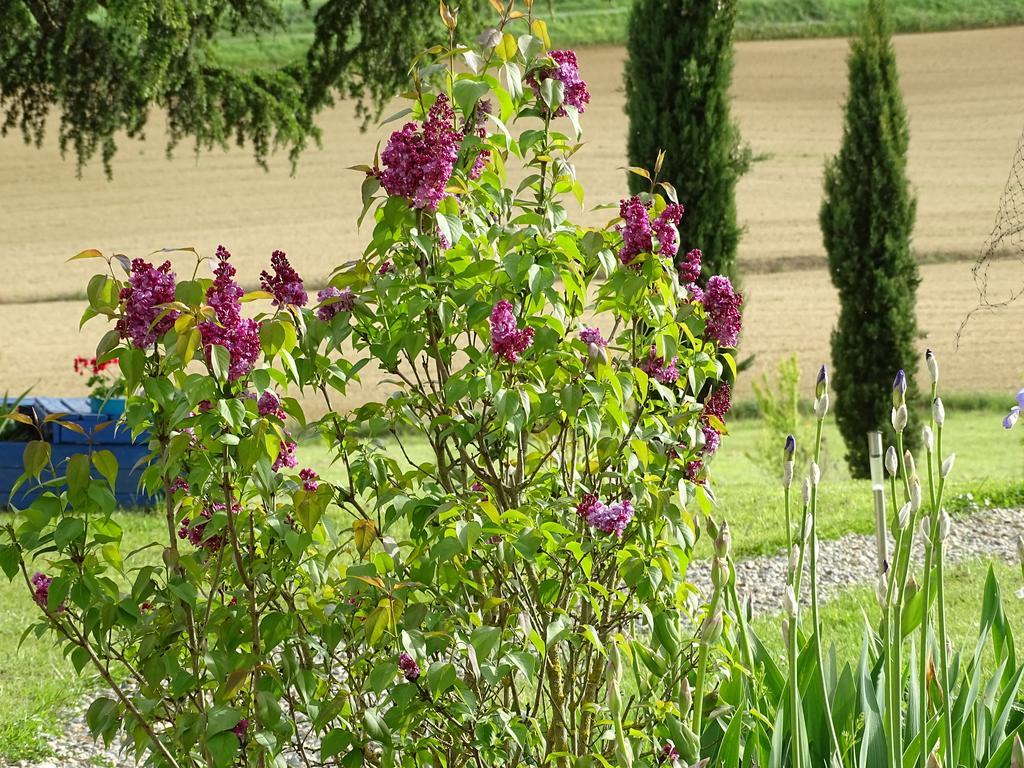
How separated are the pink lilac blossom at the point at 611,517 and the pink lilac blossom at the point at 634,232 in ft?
1.43

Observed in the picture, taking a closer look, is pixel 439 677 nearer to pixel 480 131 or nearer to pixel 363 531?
pixel 363 531

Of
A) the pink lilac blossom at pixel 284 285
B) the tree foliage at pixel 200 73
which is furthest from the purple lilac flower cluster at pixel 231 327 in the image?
the tree foliage at pixel 200 73

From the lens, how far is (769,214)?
71.4 ft

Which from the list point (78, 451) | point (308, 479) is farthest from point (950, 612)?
point (78, 451)

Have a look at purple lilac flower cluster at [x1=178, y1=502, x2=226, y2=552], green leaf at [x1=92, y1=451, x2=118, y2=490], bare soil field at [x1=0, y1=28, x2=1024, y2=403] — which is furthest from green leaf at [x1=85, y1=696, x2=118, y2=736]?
bare soil field at [x1=0, y1=28, x2=1024, y2=403]

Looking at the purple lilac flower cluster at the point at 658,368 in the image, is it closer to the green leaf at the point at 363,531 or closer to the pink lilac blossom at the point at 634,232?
the pink lilac blossom at the point at 634,232

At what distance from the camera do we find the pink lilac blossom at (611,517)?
1.83 metres

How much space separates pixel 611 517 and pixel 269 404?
23.2 inches

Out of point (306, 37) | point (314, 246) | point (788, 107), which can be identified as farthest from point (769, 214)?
point (306, 37)

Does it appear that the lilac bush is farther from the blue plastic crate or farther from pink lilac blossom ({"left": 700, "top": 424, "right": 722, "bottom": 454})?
the blue plastic crate

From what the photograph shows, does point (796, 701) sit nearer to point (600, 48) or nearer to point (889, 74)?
point (889, 74)

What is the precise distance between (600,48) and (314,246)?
1077cm

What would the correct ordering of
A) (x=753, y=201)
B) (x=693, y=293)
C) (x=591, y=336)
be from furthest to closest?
(x=753, y=201), (x=693, y=293), (x=591, y=336)

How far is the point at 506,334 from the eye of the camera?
1785mm
